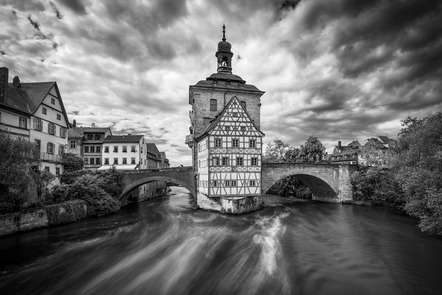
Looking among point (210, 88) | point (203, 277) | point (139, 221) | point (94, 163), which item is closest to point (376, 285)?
point (203, 277)

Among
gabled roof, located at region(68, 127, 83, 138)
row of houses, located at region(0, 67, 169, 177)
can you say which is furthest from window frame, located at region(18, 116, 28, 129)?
gabled roof, located at region(68, 127, 83, 138)

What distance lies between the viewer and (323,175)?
32812mm

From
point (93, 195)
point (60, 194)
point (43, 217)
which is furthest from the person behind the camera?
point (93, 195)

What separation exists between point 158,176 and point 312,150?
93.0ft

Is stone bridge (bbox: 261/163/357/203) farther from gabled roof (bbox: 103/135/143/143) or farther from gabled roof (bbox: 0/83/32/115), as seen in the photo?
gabled roof (bbox: 0/83/32/115)

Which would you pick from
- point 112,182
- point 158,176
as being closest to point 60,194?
point 112,182

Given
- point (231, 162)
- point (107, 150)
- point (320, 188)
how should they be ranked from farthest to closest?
point (107, 150), point (320, 188), point (231, 162)

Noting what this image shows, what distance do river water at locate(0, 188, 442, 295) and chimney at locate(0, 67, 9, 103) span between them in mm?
11319

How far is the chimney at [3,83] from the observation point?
18947mm

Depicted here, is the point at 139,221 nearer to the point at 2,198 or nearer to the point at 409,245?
the point at 2,198

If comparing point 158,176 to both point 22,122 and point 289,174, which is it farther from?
point 289,174

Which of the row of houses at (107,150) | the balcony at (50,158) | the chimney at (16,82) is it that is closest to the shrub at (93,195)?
the balcony at (50,158)

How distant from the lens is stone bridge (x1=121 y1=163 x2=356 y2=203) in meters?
28.8

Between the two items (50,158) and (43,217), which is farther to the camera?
(50,158)
